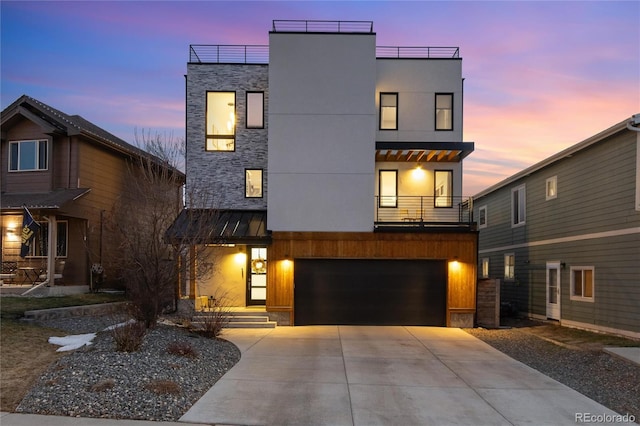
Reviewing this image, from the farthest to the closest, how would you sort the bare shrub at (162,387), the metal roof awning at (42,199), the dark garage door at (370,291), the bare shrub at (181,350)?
the metal roof awning at (42,199)
the dark garage door at (370,291)
the bare shrub at (181,350)
the bare shrub at (162,387)

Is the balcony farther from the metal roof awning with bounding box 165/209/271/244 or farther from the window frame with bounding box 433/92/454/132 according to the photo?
the metal roof awning with bounding box 165/209/271/244

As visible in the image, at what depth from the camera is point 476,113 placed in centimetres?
2264

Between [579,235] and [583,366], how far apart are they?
6955mm

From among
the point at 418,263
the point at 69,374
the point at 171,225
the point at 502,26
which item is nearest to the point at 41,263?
the point at 171,225

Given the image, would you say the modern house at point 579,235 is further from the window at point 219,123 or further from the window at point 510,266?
the window at point 219,123

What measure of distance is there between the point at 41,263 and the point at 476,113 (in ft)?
64.1

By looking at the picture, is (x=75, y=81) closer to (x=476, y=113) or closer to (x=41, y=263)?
(x=41, y=263)

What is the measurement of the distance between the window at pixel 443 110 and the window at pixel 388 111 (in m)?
1.54

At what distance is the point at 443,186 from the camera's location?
17.7 m

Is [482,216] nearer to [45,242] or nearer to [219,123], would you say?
[219,123]

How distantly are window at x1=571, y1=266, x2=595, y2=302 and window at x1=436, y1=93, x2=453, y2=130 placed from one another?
6.64 meters

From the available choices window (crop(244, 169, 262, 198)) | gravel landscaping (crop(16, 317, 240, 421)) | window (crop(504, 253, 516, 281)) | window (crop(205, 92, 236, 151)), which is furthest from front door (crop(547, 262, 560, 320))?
window (crop(205, 92, 236, 151))

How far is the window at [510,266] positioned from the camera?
850 inches

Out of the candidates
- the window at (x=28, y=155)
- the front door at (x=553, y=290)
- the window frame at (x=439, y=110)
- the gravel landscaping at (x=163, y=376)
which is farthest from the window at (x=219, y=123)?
the front door at (x=553, y=290)
